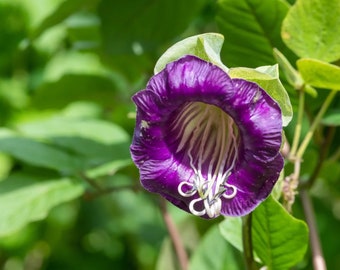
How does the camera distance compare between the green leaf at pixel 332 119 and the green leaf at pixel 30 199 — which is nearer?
the green leaf at pixel 332 119

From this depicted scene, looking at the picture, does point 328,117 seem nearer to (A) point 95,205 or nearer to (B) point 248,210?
(B) point 248,210

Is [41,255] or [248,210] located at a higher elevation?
[248,210]

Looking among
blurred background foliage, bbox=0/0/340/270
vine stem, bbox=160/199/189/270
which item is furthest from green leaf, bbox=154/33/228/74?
vine stem, bbox=160/199/189/270

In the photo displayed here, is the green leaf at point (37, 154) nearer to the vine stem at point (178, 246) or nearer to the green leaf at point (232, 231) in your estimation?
the vine stem at point (178, 246)

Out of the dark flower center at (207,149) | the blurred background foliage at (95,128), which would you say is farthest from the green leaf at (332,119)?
the dark flower center at (207,149)

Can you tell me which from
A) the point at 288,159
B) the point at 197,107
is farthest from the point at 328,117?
the point at 197,107

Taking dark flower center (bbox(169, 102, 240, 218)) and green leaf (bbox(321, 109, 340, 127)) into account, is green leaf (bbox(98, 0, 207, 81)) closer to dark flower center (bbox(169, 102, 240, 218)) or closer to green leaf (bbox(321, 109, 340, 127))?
green leaf (bbox(321, 109, 340, 127))
